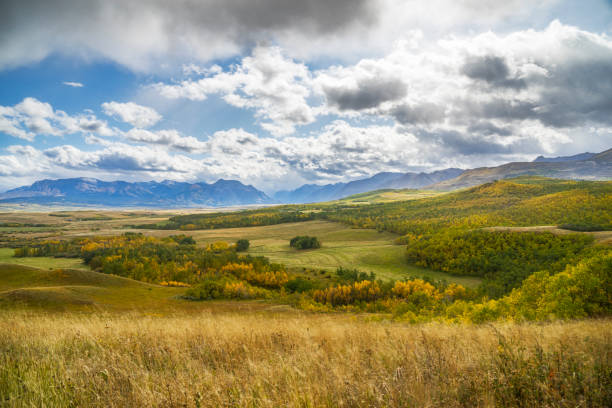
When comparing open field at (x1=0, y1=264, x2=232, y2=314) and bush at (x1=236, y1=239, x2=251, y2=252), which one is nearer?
open field at (x1=0, y1=264, x2=232, y2=314)

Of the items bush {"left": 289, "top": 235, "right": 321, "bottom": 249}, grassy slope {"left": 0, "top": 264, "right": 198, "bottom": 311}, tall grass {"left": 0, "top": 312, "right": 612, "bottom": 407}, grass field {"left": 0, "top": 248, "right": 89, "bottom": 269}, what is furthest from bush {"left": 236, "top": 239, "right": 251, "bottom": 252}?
tall grass {"left": 0, "top": 312, "right": 612, "bottom": 407}

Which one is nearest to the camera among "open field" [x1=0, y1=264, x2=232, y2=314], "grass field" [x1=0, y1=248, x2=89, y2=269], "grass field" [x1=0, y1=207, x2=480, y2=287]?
"open field" [x1=0, y1=264, x2=232, y2=314]

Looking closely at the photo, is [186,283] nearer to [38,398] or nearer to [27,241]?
[38,398]

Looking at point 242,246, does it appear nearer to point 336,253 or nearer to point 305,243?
point 305,243

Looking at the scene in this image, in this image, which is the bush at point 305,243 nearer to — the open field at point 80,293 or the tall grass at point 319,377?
the open field at point 80,293

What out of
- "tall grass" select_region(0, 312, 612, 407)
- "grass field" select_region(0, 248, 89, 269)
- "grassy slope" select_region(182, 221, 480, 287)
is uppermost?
"tall grass" select_region(0, 312, 612, 407)

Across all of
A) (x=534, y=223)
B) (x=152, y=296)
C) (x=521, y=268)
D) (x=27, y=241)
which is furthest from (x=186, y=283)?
(x=534, y=223)

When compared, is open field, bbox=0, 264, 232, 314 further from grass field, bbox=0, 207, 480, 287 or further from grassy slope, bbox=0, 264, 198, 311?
grass field, bbox=0, 207, 480, 287

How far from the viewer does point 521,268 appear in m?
83.4

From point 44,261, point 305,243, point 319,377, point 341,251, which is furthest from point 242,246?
point 319,377

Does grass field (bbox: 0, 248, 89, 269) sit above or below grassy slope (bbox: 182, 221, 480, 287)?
above

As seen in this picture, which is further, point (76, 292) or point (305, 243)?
point (305, 243)

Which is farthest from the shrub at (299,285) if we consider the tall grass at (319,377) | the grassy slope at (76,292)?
the tall grass at (319,377)

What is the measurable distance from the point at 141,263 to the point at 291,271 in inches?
1953
